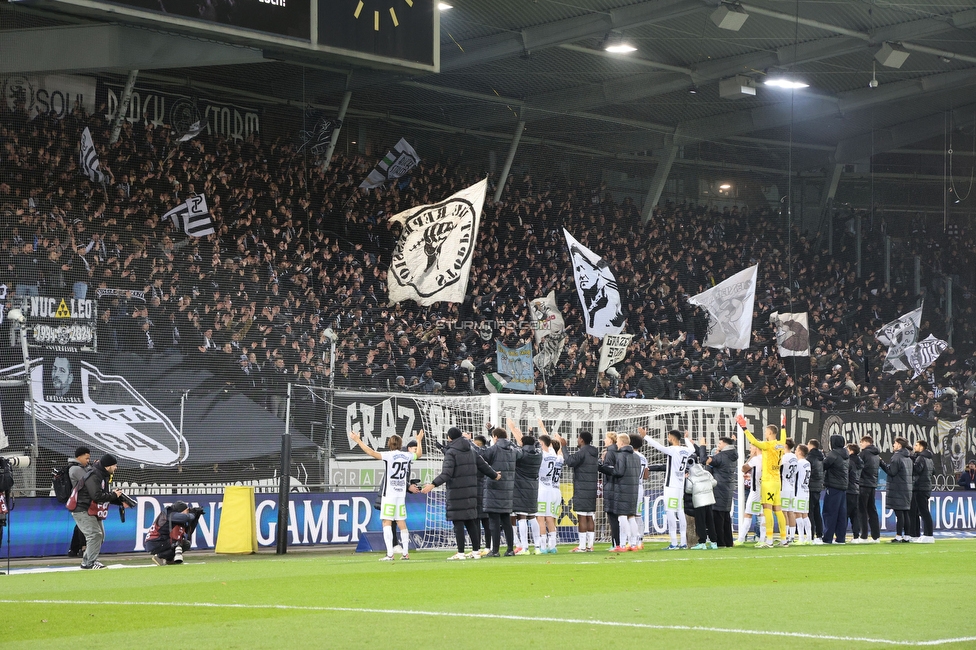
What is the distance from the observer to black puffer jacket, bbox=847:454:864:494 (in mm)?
Answer: 20656

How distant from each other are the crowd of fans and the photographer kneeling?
18.7 ft

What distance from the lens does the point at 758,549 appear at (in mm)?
17656

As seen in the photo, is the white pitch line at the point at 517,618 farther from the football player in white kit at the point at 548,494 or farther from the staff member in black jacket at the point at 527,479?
the football player in white kit at the point at 548,494

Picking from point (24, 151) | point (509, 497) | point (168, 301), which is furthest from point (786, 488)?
point (24, 151)

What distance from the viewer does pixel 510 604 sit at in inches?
358

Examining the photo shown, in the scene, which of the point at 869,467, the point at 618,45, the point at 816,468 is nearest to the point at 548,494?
the point at 816,468

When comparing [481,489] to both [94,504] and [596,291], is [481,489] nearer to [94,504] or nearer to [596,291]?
[94,504]

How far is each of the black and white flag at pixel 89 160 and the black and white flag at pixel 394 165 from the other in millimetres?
6019

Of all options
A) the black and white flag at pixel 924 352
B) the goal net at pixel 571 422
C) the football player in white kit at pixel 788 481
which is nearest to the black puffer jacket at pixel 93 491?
A: the goal net at pixel 571 422

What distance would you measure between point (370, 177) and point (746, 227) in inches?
390

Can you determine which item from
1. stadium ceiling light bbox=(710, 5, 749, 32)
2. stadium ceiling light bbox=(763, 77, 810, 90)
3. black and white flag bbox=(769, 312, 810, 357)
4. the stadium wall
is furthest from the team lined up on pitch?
stadium ceiling light bbox=(763, 77, 810, 90)

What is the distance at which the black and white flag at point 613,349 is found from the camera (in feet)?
88.8

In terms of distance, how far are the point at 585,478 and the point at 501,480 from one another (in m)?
1.76

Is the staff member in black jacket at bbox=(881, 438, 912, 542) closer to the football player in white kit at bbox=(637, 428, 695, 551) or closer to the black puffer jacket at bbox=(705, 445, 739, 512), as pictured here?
the black puffer jacket at bbox=(705, 445, 739, 512)
